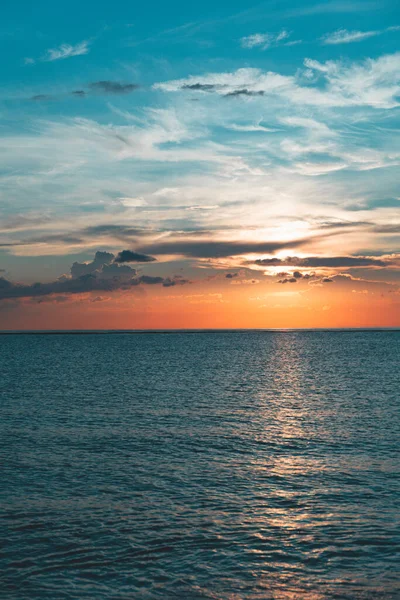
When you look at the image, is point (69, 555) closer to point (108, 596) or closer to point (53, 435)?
point (108, 596)

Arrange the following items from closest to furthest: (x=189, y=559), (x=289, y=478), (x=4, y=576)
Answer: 1. (x=4, y=576)
2. (x=189, y=559)
3. (x=289, y=478)

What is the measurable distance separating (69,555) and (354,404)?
162 feet

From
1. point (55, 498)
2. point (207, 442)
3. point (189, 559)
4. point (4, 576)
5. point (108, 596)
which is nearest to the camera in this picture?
point (108, 596)

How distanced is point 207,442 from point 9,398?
37.3 metres

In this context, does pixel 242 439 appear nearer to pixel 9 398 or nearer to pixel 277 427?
pixel 277 427

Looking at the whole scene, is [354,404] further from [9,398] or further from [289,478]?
[9,398]

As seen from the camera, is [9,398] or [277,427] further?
[9,398]

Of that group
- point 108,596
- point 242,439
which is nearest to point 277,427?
point 242,439

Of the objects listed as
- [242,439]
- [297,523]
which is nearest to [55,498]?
[297,523]

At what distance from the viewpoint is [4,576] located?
66.0 ft

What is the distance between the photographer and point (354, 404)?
6550 centimetres

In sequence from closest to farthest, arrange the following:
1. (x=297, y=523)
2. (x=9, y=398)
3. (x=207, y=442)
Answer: (x=297, y=523)
(x=207, y=442)
(x=9, y=398)

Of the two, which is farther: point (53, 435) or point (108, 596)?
point (53, 435)

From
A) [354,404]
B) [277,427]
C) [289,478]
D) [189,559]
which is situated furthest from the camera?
[354,404]
